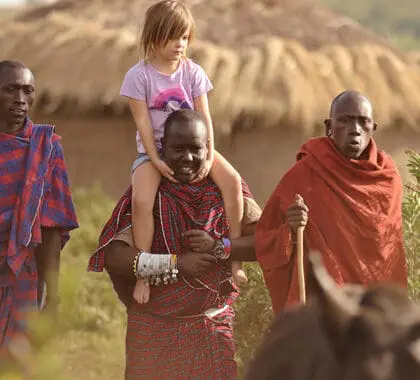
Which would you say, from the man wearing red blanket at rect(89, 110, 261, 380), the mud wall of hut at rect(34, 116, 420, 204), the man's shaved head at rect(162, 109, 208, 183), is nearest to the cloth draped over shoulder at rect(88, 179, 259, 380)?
the man wearing red blanket at rect(89, 110, 261, 380)

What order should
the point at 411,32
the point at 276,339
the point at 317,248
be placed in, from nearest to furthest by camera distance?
1. the point at 276,339
2. the point at 317,248
3. the point at 411,32

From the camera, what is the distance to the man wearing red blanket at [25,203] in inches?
190

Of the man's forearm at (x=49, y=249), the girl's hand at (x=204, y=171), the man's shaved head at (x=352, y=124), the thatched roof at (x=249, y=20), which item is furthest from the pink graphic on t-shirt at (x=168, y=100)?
the thatched roof at (x=249, y=20)

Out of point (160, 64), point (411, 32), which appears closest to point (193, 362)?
point (160, 64)

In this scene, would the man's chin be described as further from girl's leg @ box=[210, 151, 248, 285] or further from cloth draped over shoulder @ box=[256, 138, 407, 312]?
cloth draped over shoulder @ box=[256, 138, 407, 312]

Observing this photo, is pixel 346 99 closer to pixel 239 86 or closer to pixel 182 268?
pixel 182 268

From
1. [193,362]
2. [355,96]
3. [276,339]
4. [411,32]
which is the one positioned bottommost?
[193,362]

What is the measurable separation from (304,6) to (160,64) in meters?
7.34

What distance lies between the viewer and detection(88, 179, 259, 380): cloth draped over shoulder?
4.59 m

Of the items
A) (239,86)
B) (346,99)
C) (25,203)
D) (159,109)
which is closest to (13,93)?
(25,203)

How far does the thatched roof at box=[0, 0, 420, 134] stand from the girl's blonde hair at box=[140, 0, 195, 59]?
4.84 m

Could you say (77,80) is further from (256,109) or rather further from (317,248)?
(317,248)

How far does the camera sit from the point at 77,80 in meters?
10.2

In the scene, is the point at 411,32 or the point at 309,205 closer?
the point at 309,205
